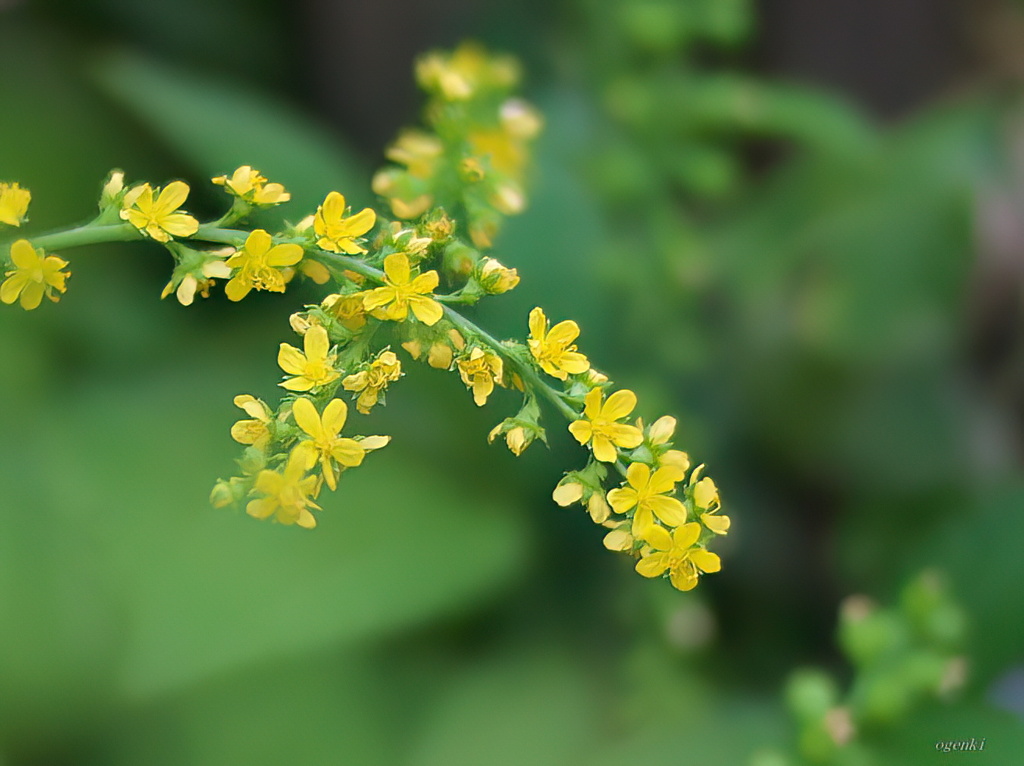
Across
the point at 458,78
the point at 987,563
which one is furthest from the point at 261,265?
the point at 987,563

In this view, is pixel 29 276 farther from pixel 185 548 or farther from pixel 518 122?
pixel 185 548

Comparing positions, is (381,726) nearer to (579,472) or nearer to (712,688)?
(712,688)

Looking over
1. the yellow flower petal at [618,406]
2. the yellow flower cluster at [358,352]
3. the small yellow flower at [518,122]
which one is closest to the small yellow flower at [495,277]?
the yellow flower cluster at [358,352]

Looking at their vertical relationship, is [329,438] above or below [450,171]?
below

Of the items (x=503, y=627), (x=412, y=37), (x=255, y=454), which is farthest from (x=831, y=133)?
(x=255, y=454)

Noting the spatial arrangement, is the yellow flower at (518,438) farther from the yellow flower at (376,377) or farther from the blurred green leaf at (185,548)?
the blurred green leaf at (185,548)

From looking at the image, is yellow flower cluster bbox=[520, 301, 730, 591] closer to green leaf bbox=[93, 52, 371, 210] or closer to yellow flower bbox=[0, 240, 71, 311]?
yellow flower bbox=[0, 240, 71, 311]
